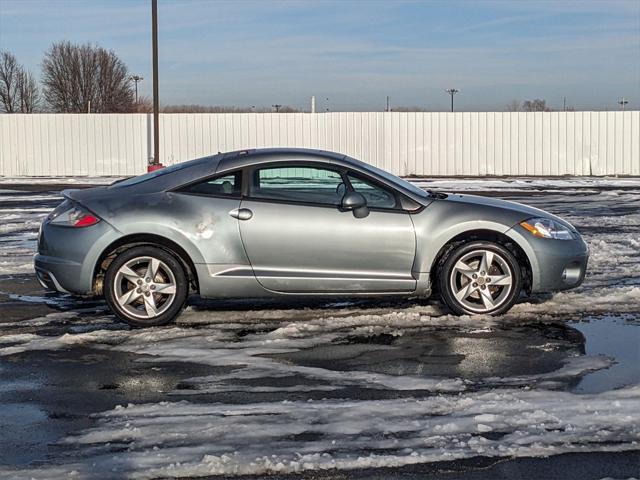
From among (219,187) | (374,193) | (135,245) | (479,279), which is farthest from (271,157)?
(479,279)

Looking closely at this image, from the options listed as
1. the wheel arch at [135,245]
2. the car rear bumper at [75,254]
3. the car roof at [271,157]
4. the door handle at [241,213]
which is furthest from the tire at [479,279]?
the car rear bumper at [75,254]

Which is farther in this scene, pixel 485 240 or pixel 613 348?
pixel 485 240

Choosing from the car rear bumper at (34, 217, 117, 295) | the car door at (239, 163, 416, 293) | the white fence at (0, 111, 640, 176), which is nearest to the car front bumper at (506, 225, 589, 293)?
the car door at (239, 163, 416, 293)

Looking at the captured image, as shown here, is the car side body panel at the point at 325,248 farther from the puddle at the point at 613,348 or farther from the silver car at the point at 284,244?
the puddle at the point at 613,348

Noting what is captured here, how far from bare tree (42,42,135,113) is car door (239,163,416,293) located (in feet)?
216

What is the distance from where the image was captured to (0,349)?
6.69 metres

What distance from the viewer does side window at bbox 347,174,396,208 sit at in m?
7.58

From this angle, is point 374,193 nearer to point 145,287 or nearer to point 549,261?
point 549,261

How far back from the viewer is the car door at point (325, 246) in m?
7.41

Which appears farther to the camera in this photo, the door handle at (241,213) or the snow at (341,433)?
the door handle at (241,213)

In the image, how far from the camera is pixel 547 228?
25.2ft

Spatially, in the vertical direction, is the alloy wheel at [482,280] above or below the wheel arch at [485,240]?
below

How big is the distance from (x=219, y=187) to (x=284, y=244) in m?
0.77

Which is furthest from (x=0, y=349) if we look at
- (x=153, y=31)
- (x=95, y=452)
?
(x=153, y=31)
